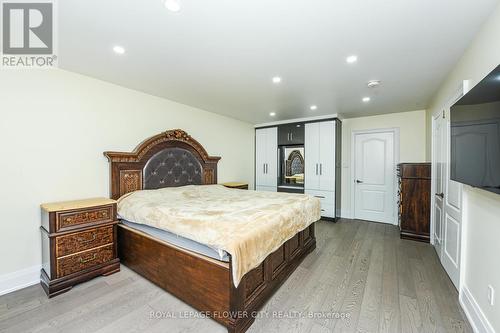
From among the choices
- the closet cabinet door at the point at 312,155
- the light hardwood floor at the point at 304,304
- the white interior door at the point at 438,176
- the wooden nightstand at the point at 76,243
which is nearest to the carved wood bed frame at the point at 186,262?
the light hardwood floor at the point at 304,304

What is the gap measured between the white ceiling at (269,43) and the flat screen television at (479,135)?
626 millimetres

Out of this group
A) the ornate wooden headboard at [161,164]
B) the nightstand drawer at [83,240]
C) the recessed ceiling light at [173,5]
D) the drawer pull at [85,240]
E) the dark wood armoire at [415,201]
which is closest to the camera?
the recessed ceiling light at [173,5]

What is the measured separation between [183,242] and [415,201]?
379cm

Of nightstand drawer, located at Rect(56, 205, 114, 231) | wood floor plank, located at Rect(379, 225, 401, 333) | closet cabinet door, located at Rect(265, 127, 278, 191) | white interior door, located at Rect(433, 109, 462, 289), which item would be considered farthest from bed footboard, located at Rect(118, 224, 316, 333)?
closet cabinet door, located at Rect(265, 127, 278, 191)

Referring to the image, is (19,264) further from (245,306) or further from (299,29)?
(299,29)

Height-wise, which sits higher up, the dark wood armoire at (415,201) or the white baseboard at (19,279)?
the dark wood armoire at (415,201)

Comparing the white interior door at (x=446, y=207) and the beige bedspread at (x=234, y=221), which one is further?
the white interior door at (x=446, y=207)

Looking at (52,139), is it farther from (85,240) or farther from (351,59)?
(351,59)

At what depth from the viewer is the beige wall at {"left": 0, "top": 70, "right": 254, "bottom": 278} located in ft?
7.15

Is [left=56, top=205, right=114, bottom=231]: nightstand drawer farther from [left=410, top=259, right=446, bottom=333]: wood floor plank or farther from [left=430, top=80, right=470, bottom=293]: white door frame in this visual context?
[left=430, top=80, right=470, bottom=293]: white door frame

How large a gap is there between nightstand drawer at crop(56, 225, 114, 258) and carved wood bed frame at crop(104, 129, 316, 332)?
0.64 ft

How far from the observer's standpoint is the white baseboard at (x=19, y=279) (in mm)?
2134

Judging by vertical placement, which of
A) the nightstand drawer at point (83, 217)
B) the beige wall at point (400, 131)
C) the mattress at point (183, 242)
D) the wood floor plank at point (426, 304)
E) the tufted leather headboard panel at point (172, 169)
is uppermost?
the beige wall at point (400, 131)

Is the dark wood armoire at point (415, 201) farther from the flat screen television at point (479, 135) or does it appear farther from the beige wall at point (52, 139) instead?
the beige wall at point (52, 139)
